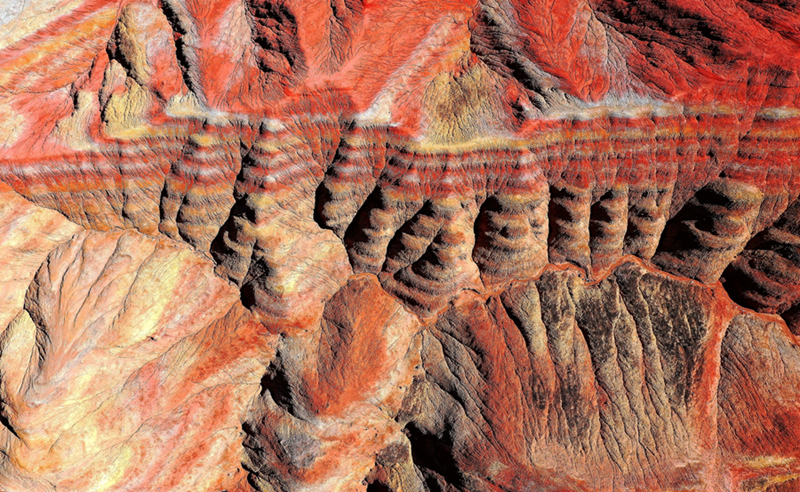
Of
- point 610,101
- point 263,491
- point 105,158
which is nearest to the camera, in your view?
point 610,101

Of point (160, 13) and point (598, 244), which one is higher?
point (160, 13)

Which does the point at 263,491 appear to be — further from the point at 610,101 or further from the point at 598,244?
the point at 610,101

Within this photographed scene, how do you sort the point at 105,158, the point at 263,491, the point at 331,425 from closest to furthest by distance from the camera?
the point at 105,158 < the point at 331,425 < the point at 263,491

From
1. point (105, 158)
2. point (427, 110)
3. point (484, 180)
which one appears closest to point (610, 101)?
point (484, 180)

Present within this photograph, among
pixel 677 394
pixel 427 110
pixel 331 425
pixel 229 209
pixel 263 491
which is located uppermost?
pixel 427 110

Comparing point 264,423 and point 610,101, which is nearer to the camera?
point 610,101

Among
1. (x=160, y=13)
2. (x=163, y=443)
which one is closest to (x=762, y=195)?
(x=160, y=13)

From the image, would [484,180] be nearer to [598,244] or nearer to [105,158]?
[598,244]
